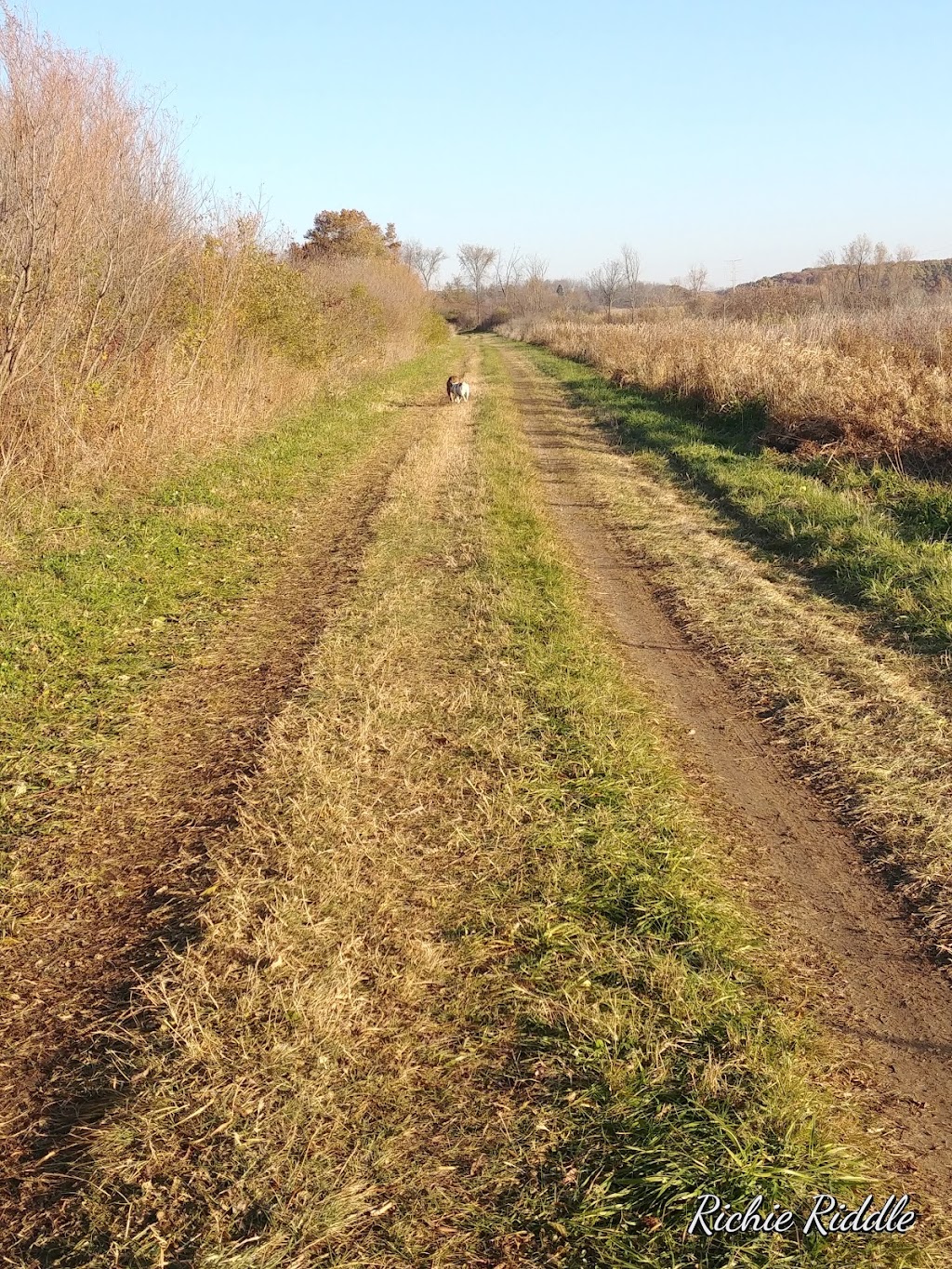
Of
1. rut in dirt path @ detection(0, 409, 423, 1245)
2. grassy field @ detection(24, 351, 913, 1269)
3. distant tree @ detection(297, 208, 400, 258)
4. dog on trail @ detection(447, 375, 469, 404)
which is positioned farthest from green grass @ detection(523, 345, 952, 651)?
distant tree @ detection(297, 208, 400, 258)

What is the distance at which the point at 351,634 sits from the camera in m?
5.81

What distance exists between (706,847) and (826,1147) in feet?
4.79

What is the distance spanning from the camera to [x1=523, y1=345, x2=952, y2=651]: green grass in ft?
21.2

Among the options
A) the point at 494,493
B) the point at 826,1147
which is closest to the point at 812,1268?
the point at 826,1147

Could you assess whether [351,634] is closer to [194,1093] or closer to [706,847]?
[706,847]

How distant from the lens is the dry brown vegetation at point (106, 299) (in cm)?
799

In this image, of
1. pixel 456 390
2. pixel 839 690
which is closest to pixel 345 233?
pixel 456 390

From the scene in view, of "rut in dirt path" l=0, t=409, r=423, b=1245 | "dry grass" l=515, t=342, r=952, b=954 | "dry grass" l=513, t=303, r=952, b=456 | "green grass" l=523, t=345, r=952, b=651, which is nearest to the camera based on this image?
"rut in dirt path" l=0, t=409, r=423, b=1245

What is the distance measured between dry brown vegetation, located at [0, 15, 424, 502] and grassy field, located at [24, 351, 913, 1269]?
20.7 ft

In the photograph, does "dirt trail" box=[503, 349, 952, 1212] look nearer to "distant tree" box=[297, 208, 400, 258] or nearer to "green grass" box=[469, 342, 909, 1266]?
"green grass" box=[469, 342, 909, 1266]
